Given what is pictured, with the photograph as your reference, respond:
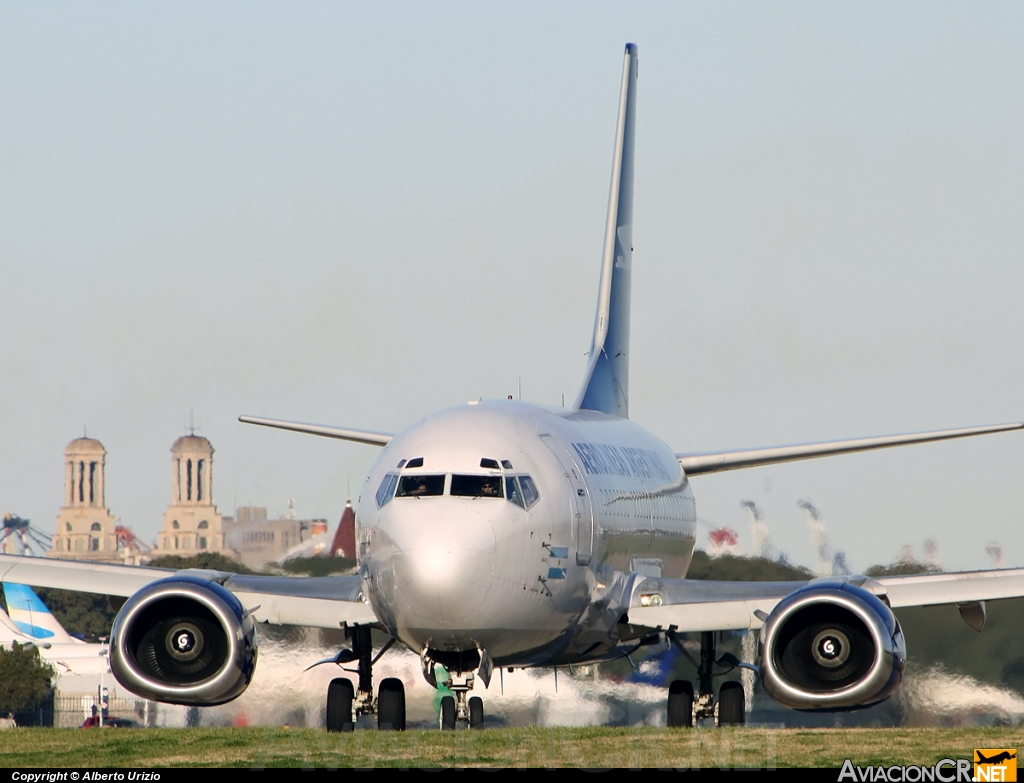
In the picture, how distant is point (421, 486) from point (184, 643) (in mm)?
3627

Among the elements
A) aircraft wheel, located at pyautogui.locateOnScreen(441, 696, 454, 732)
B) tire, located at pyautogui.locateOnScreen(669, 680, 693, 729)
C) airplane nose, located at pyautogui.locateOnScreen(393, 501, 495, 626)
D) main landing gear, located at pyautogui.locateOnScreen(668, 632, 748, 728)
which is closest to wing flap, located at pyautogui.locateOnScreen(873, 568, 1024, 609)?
main landing gear, located at pyautogui.locateOnScreen(668, 632, 748, 728)

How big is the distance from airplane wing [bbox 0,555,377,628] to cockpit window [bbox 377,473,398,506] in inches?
85.8

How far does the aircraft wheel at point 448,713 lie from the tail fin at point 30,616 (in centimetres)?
4084

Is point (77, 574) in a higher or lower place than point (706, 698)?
higher

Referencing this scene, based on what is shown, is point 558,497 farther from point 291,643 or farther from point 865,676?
point 291,643

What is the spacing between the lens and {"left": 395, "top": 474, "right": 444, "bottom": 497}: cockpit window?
18844 millimetres

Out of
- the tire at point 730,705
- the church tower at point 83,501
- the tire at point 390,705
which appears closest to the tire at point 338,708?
the tire at point 390,705

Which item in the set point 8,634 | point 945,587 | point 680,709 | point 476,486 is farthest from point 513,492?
point 8,634

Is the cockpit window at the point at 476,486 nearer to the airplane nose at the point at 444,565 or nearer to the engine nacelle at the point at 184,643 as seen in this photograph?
the airplane nose at the point at 444,565

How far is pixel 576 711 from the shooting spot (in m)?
27.8

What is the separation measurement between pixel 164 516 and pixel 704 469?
14752 centimetres

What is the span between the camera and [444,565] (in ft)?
59.3

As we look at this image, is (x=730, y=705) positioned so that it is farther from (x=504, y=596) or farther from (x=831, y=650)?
(x=504, y=596)

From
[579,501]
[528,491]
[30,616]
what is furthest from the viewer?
[30,616]
